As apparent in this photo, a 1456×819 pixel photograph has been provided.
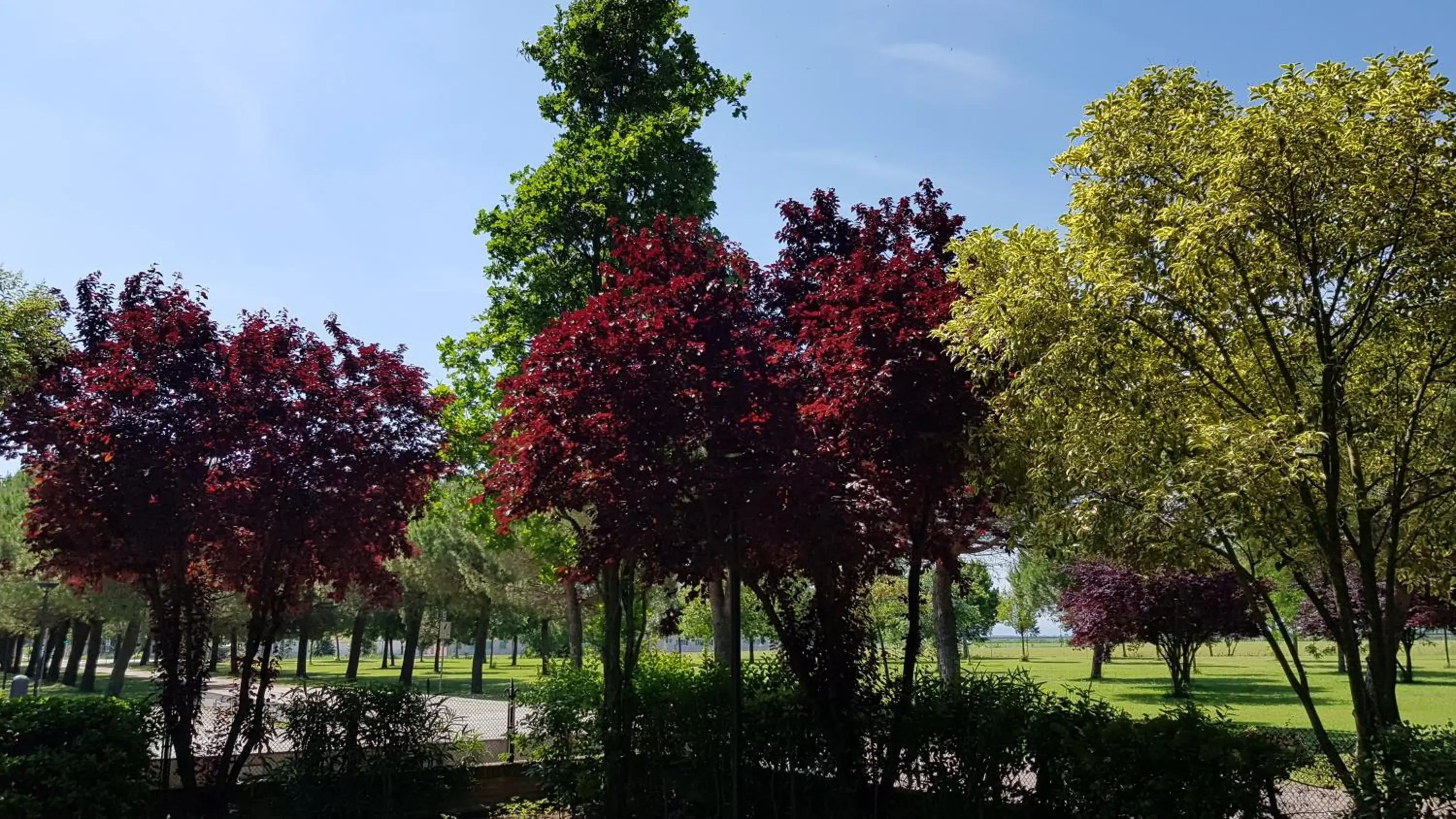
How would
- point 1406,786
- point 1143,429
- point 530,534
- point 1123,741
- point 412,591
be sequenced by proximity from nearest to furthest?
1. point 1406,786
2. point 1123,741
3. point 1143,429
4. point 530,534
5. point 412,591

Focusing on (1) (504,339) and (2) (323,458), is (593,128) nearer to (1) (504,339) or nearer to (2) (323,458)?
(1) (504,339)

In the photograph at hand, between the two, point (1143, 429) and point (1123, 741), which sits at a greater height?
point (1143, 429)

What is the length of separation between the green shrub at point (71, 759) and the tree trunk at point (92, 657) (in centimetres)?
2611

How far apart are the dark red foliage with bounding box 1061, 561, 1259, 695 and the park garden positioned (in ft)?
50.6

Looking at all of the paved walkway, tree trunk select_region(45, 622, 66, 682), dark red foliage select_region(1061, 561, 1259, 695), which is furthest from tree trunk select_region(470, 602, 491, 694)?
dark red foliage select_region(1061, 561, 1259, 695)

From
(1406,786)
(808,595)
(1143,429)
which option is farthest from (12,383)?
(1406,786)

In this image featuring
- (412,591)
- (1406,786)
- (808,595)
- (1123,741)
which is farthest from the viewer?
(412,591)

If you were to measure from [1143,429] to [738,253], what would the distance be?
3791 millimetres

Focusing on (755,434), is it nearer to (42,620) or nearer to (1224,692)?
(1224,692)

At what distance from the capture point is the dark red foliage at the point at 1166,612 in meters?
25.1

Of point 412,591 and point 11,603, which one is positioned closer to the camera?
point 11,603

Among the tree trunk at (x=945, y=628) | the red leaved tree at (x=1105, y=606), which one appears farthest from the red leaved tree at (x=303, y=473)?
the red leaved tree at (x=1105, y=606)

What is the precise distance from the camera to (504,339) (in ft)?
48.4

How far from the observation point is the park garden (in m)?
6.10
